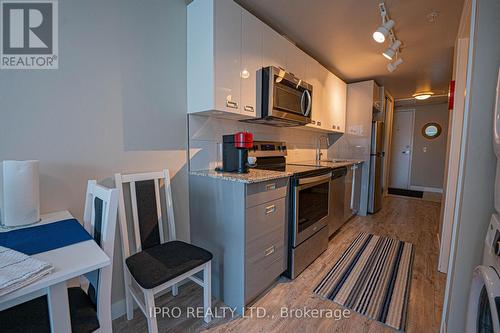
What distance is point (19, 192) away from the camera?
96 centimetres

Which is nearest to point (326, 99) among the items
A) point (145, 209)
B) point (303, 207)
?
point (303, 207)

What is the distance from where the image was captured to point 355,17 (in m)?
1.94

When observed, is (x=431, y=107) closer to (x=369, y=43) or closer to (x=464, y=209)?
(x=369, y=43)

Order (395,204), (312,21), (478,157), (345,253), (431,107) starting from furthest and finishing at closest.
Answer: (431,107) < (395,204) < (345,253) < (312,21) < (478,157)

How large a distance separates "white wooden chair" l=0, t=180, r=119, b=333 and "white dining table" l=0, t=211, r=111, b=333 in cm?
11

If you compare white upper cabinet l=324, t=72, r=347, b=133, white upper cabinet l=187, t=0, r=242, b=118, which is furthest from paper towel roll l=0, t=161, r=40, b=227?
white upper cabinet l=324, t=72, r=347, b=133

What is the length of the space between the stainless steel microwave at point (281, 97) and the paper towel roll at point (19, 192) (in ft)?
5.02

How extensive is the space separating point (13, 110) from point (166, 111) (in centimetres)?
80

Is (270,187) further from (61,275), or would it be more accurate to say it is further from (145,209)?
(61,275)

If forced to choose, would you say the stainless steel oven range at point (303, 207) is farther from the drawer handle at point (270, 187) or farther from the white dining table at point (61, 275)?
the white dining table at point (61, 275)

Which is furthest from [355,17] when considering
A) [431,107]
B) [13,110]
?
[431,107]

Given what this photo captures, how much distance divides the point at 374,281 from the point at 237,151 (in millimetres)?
1614

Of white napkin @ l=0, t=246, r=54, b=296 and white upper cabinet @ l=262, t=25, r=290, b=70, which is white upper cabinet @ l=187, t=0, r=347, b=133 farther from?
white napkin @ l=0, t=246, r=54, b=296

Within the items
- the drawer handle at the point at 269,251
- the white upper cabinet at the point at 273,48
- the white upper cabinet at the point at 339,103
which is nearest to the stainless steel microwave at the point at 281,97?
the white upper cabinet at the point at 273,48
